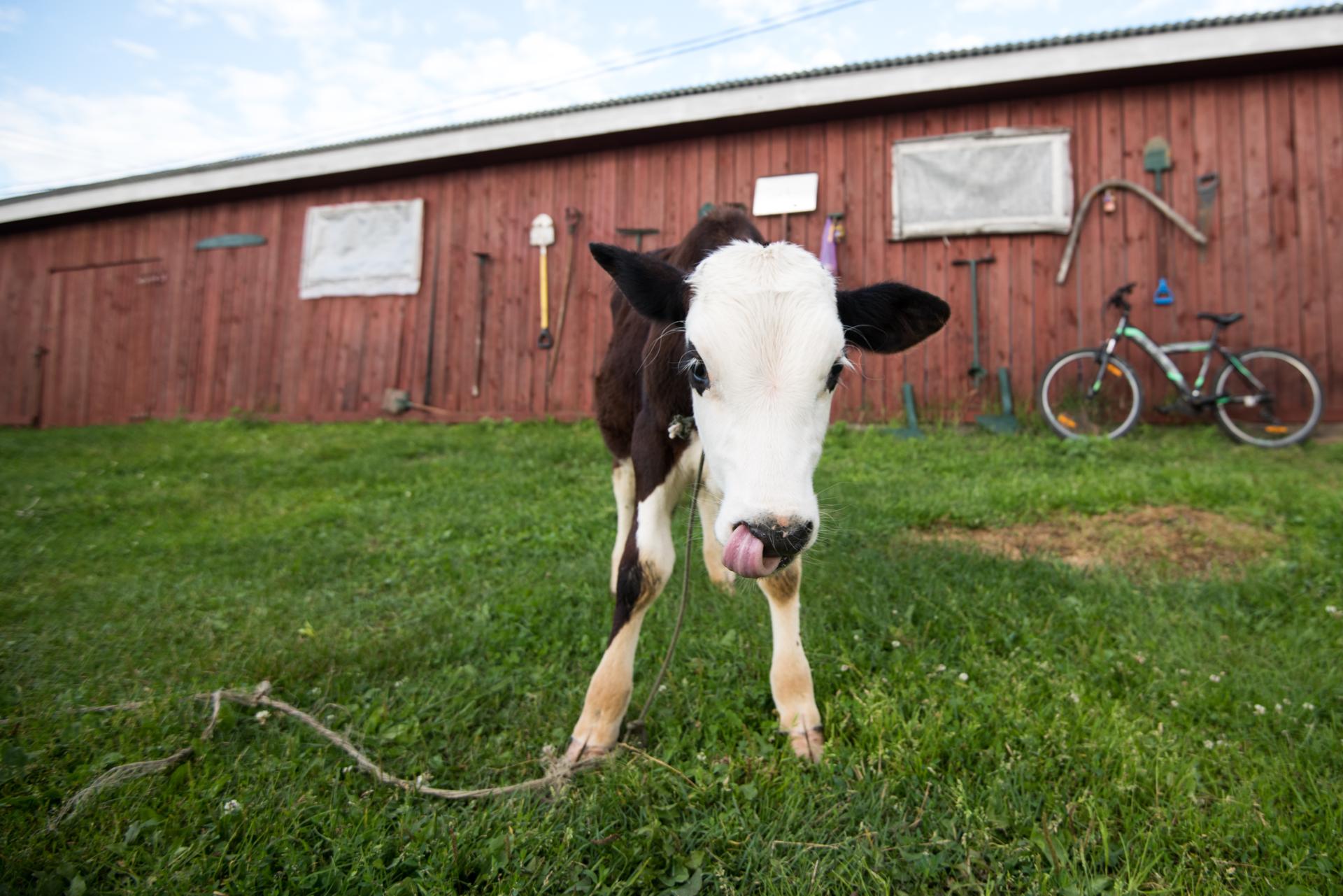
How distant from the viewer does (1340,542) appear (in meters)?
3.06

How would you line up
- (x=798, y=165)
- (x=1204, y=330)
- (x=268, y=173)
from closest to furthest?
A: (x=1204, y=330) → (x=798, y=165) → (x=268, y=173)

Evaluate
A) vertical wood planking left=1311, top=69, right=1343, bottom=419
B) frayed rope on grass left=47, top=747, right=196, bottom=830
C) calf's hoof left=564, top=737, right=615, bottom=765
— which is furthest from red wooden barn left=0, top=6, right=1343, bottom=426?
frayed rope on grass left=47, top=747, right=196, bottom=830

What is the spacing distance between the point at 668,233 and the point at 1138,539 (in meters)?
6.87

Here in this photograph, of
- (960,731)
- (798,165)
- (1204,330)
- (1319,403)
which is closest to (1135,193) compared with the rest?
(1204,330)

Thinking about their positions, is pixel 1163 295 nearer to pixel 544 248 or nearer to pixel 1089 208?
pixel 1089 208

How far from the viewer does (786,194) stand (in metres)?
8.33

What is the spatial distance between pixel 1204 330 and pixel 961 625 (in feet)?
22.1

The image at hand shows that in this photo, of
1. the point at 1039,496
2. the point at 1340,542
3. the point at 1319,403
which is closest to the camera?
the point at 1340,542

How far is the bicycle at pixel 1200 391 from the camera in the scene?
5.99m

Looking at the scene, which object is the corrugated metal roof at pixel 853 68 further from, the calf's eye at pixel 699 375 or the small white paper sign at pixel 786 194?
the calf's eye at pixel 699 375

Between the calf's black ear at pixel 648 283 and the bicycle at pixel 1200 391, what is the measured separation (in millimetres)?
5184

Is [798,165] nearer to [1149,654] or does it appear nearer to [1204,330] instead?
[1204,330]

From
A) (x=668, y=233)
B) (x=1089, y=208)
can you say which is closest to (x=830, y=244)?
(x=668, y=233)

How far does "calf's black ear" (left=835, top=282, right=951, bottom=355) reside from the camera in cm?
192
